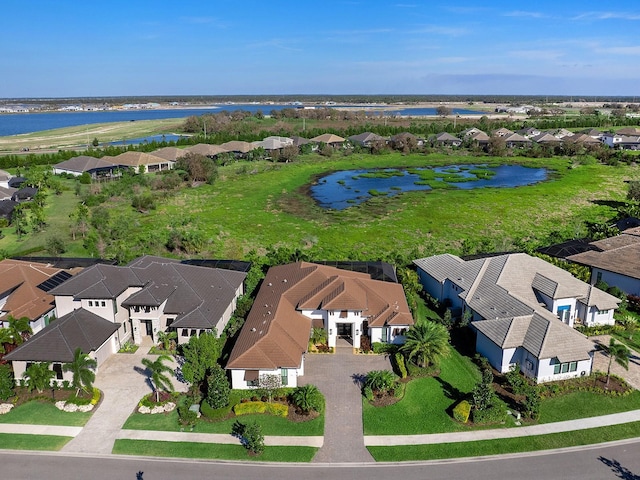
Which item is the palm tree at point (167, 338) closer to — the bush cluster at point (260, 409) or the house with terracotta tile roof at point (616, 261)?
the bush cluster at point (260, 409)

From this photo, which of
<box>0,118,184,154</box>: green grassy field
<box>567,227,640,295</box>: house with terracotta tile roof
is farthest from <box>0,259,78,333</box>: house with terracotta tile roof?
<box>0,118,184,154</box>: green grassy field

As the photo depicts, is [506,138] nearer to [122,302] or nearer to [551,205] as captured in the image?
[551,205]

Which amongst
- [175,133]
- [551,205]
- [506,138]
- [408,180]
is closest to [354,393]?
[551,205]

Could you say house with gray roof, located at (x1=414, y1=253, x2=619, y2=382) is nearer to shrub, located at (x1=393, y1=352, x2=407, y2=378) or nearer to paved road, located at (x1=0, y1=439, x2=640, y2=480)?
shrub, located at (x1=393, y1=352, x2=407, y2=378)

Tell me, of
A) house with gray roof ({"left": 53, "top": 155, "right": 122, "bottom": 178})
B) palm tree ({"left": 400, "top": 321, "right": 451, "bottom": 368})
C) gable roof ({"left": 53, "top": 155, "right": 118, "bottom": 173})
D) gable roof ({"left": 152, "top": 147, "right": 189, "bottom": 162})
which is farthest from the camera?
gable roof ({"left": 152, "top": 147, "right": 189, "bottom": 162})

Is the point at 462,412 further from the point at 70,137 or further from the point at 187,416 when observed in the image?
the point at 70,137

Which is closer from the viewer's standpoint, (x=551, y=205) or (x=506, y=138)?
(x=551, y=205)
